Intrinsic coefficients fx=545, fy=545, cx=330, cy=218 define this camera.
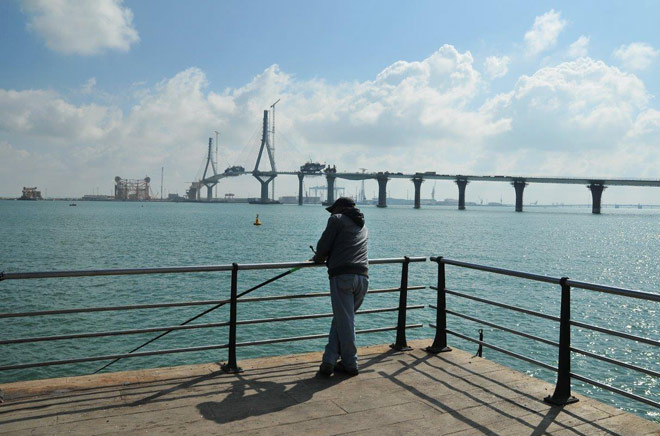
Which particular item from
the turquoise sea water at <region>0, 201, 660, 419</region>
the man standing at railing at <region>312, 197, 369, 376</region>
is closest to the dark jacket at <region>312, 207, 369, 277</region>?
the man standing at railing at <region>312, 197, 369, 376</region>

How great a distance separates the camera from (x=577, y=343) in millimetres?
14586

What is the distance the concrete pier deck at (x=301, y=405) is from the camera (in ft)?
13.6

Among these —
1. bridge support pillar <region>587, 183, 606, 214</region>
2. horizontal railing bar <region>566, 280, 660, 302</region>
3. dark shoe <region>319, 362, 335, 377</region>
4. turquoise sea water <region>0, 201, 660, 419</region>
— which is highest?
bridge support pillar <region>587, 183, 606, 214</region>

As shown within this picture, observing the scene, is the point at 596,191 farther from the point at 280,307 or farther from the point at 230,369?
the point at 230,369

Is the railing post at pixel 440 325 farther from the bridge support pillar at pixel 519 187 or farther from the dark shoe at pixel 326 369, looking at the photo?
the bridge support pillar at pixel 519 187

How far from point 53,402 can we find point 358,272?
2882 millimetres

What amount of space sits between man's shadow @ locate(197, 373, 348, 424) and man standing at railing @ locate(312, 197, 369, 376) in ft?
0.73

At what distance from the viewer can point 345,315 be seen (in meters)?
5.39

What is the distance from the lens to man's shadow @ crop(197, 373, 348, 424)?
4395 millimetres

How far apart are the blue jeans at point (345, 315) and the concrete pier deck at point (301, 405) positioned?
212mm

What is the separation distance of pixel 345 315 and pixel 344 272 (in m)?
0.44

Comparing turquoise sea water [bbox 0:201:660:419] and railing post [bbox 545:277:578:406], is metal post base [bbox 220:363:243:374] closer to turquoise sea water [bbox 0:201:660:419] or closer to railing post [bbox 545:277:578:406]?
railing post [bbox 545:277:578:406]

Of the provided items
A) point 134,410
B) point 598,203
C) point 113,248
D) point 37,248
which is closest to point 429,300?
point 134,410

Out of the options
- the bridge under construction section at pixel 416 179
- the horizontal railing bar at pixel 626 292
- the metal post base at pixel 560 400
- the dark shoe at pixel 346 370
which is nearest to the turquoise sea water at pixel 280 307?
the metal post base at pixel 560 400
